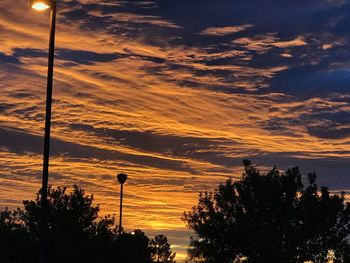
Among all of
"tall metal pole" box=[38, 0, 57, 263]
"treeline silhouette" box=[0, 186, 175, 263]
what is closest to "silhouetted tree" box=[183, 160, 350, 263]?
"treeline silhouette" box=[0, 186, 175, 263]

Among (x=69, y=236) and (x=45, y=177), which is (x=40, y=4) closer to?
(x=45, y=177)

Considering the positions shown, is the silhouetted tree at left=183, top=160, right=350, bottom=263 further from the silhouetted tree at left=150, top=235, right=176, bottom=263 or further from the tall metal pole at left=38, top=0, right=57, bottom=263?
the silhouetted tree at left=150, top=235, right=176, bottom=263

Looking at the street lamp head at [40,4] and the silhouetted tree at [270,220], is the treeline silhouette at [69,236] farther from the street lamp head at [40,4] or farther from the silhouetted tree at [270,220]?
the street lamp head at [40,4]

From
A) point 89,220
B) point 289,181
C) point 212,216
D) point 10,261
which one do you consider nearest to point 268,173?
point 289,181

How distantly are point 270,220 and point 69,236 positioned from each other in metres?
17.9

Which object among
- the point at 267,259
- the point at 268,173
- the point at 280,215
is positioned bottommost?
the point at 267,259

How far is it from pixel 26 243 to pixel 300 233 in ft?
71.4

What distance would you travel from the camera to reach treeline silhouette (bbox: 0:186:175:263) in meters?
36.9

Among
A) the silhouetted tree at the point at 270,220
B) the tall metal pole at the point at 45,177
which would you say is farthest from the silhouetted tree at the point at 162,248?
the tall metal pole at the point at 45,177

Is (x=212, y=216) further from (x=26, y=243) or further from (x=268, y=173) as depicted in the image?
(x=26, y=243)

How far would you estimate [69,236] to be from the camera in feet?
134

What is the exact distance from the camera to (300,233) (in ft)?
168

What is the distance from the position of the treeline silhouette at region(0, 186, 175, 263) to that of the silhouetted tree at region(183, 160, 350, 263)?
882 cm

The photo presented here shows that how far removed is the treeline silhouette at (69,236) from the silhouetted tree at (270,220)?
8.82 metres
